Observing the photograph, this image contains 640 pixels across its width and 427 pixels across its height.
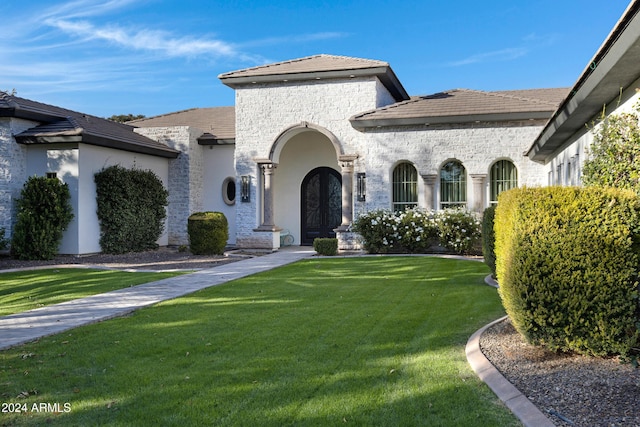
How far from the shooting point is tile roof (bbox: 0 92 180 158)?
1565 centimetres

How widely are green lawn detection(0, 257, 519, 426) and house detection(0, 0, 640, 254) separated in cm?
773

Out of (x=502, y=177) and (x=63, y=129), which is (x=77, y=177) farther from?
(x=502, y=177)

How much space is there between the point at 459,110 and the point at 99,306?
12.4m

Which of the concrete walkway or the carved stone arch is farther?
the carved stone arch

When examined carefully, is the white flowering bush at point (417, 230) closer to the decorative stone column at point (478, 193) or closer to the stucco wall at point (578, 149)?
the decorative stone column at point (478, 193)

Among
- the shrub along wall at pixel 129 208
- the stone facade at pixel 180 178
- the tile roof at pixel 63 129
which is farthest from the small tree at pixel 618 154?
the stone facade at pixel 180 178

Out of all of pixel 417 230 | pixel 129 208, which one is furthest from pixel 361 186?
pixel 129 208

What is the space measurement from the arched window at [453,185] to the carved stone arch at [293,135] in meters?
3.69

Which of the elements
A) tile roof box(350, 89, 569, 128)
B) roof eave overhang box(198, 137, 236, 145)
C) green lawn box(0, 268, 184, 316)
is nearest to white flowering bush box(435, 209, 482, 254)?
tile roof box(350, 89, 569, 128)

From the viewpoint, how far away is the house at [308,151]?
52.6ft

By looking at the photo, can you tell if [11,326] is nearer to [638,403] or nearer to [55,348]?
[55,348]

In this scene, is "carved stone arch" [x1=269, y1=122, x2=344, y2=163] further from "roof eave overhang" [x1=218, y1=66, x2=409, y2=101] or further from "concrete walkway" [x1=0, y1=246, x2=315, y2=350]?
"concrete walkway" [x1=0, y1=246, x2=315, y2=350]

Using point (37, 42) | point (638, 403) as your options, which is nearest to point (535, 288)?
point (638, 403)

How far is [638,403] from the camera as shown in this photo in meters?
3.83
